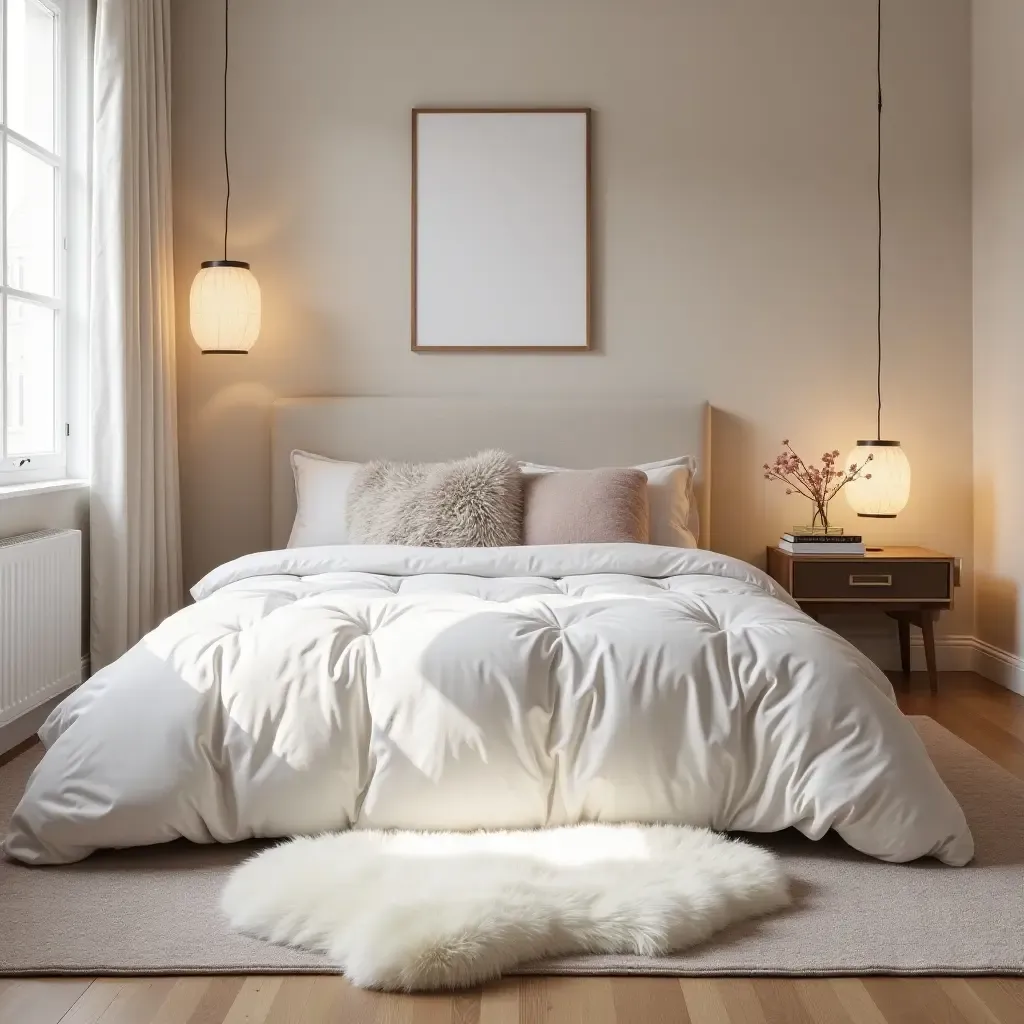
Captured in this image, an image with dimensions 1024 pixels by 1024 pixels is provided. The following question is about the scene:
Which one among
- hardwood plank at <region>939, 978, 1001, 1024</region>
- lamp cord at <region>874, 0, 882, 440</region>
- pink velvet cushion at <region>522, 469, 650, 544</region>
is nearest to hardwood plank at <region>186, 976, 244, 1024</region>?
hardwood plank at <region>939, 978, 1001, 1024</region>

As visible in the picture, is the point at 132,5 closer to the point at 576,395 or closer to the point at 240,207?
the point at 240,207

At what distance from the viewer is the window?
11.4 ft

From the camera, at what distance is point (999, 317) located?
13.8 ft

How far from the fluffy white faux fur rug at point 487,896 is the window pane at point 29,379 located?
78.1 inches

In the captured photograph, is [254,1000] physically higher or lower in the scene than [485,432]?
lower

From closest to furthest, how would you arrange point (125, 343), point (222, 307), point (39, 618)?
point (39, 618) < point (125, 343) < point (222, 307)

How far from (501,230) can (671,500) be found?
1.30 metres

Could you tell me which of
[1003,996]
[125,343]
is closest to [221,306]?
[125,343]

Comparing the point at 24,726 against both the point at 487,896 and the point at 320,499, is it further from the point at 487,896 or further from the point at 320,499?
the point at 487,896

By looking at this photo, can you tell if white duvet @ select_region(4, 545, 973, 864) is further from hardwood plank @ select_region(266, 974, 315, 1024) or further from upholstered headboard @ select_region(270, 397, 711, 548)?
upholstered headboard @ select_region(270, 397, 711, 548)

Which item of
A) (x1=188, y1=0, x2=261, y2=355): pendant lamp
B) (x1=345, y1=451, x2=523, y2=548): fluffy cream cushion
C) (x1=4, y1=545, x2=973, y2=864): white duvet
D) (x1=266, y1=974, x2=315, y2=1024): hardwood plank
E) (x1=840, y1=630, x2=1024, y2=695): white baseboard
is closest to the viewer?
(x1=266, y1=974, x2=315, y2=1024): hardwood plank

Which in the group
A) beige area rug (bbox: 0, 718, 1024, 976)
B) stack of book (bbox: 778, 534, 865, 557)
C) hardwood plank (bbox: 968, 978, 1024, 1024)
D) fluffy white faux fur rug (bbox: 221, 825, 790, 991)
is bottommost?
hardwood plank (bbox: 968, 978, 1024, 1024)

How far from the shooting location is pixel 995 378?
168 inches

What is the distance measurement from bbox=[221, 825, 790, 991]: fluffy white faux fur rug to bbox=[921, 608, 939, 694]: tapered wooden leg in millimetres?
2097
